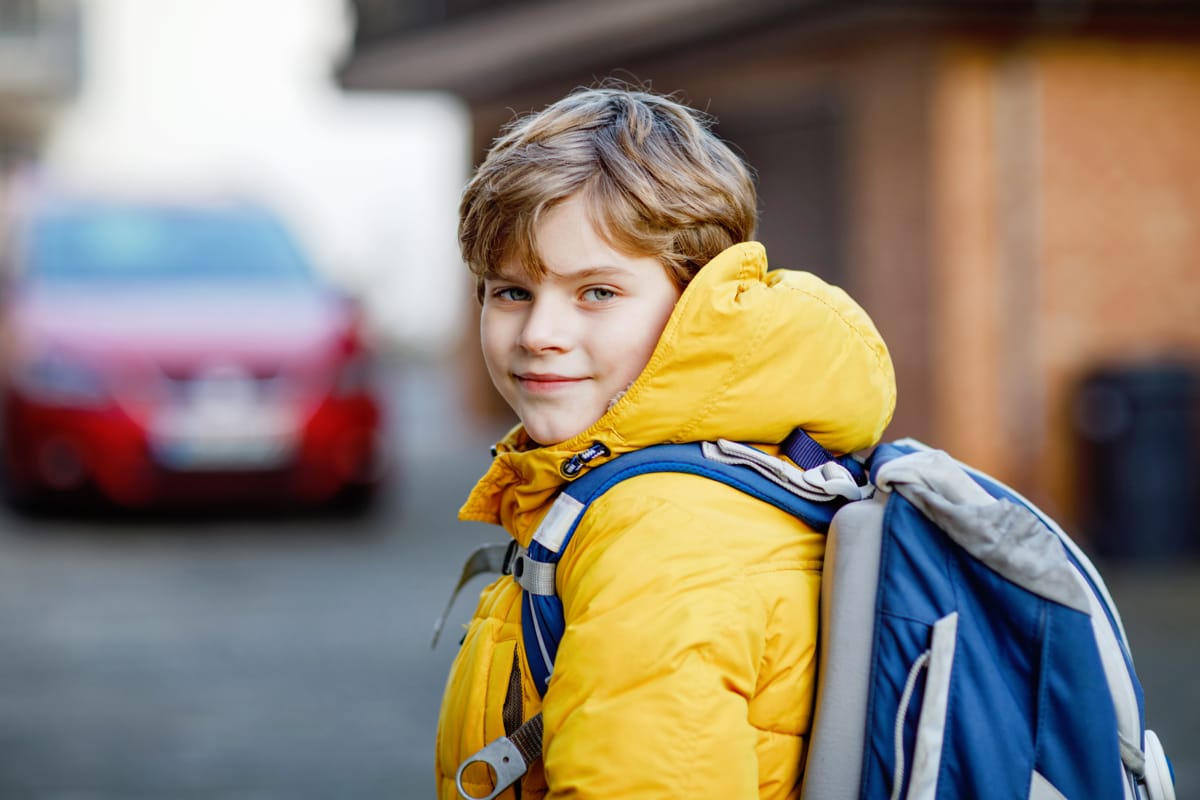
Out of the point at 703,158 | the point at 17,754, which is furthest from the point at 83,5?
the point at 703,158

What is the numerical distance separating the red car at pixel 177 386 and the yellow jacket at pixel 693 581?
22.1 ft

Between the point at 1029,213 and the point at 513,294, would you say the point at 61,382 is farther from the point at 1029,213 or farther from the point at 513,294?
the point at 513,294

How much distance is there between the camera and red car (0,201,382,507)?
8.45 meters

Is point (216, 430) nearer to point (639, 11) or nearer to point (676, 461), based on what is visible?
point (639, 11)

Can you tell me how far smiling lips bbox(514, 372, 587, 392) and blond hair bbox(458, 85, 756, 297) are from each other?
0.40 feet

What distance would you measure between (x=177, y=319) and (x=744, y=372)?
737 centimetres

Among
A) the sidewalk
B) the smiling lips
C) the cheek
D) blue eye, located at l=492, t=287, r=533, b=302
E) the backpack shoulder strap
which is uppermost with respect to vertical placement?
blue eye, located at l=492, t=287, r=533, b=302

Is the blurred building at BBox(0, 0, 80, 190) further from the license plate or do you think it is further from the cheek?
the cheek

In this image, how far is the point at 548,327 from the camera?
1.87m

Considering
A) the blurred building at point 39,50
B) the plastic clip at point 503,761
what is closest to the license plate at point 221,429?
the plastic clip at point 503,761

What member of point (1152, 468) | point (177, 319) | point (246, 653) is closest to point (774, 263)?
point (1152, 468)

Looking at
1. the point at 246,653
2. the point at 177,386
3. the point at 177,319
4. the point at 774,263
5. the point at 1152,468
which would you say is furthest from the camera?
the point at 774,263

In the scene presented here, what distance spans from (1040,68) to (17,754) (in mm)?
6630

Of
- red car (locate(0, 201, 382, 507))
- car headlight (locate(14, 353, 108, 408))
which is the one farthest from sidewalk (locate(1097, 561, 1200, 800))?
car headlight (locate(14, 353, 108, 408))
